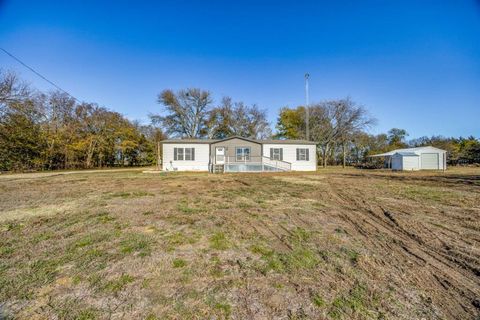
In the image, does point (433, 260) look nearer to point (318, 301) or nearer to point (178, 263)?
point (318, 301)

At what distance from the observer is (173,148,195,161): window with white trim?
60.0 feet

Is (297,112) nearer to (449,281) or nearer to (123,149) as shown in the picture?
(123,149)

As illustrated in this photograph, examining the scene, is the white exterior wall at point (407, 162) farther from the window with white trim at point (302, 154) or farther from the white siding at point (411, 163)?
the window with white trim at point (302, 154)

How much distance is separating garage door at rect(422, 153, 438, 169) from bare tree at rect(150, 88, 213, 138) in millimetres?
30351

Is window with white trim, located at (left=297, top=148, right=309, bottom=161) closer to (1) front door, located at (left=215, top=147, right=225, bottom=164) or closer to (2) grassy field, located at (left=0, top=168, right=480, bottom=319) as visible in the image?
(1) front door, located at (left=215, top=147, right=225, bottom=164)

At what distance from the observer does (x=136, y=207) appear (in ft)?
17.5

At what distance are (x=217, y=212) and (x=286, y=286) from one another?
121 inches

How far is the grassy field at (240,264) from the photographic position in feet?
5.85

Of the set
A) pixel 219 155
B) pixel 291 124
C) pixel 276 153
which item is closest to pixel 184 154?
pixel 219 155

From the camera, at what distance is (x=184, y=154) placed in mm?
18453

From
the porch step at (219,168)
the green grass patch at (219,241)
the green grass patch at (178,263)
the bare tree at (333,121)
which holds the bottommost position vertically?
the green grass patch at (219,241)

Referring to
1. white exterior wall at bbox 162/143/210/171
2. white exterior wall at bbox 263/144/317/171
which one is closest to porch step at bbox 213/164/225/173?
white exterior wall at bbox 162/143/210/171

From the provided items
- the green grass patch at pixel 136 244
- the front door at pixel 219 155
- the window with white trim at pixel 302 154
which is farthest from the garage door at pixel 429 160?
the green grass patch at pixel 136 244

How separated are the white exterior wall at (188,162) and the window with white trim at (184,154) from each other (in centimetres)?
26
